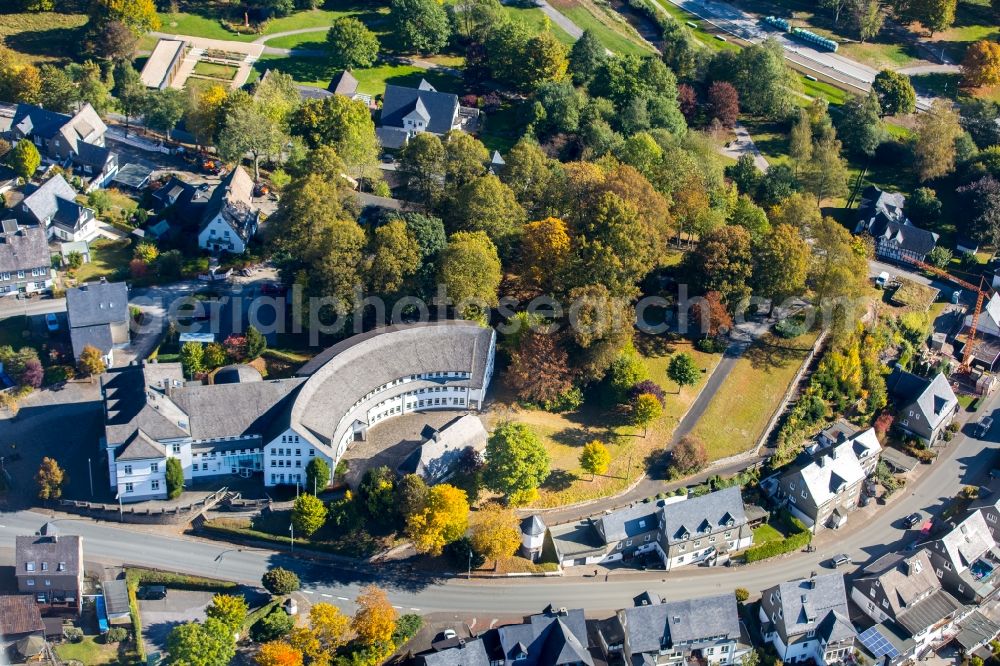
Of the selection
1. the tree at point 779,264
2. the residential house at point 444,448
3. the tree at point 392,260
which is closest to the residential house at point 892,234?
the tree at point 779,264

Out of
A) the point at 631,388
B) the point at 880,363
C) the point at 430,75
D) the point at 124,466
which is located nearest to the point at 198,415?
the point at 124,466

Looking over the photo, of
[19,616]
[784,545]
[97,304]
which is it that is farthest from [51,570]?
[784,545]

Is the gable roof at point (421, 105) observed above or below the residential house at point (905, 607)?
above

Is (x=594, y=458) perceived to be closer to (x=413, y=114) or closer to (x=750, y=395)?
(x=750, y=395)

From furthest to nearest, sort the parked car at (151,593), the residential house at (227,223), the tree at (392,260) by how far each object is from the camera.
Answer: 1. the residential house at (227,223)
2. the tree at (392,260)
3. the parked car at (151,593)

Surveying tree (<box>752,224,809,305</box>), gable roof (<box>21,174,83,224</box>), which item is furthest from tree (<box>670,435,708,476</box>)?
gable roof (<box>21,174,83,224</box>)

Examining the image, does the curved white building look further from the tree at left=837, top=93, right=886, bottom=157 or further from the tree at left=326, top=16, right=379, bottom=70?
the tree at left=837, top=93, right=886, bottom=157

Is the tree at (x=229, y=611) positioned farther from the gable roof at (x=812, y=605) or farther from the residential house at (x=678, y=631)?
the gable roof at (x=812, y=605)

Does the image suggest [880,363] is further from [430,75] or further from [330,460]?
[430,75]
